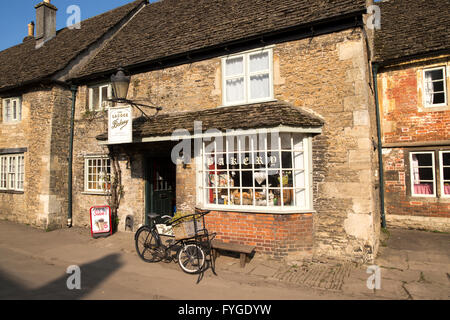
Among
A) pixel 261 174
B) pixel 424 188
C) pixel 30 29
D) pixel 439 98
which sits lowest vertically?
pixel 424 188

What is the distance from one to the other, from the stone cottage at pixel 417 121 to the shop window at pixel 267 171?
194 inches

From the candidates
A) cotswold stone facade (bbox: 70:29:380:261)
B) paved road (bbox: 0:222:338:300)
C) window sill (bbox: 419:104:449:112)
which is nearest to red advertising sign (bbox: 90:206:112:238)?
paved road (bbox: 0:222:338:300)

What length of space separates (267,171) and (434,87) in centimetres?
715

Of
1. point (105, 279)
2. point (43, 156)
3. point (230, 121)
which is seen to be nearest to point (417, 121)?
point (230, 121)

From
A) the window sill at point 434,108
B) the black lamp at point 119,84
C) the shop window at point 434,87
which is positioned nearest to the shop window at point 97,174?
the black lamp at point 119,84

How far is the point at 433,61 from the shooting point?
9.55 m

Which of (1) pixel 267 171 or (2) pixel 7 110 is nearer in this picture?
(1) pixel 267 171

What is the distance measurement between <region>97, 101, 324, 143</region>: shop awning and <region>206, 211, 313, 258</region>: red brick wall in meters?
2.06

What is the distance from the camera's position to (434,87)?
9.81m

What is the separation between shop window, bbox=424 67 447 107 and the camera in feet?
31.7

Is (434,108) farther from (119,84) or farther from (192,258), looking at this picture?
(119,84)

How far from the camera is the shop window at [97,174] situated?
10.5m

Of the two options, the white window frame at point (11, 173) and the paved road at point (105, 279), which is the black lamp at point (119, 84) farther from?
the white window frame at point (11, 173)
